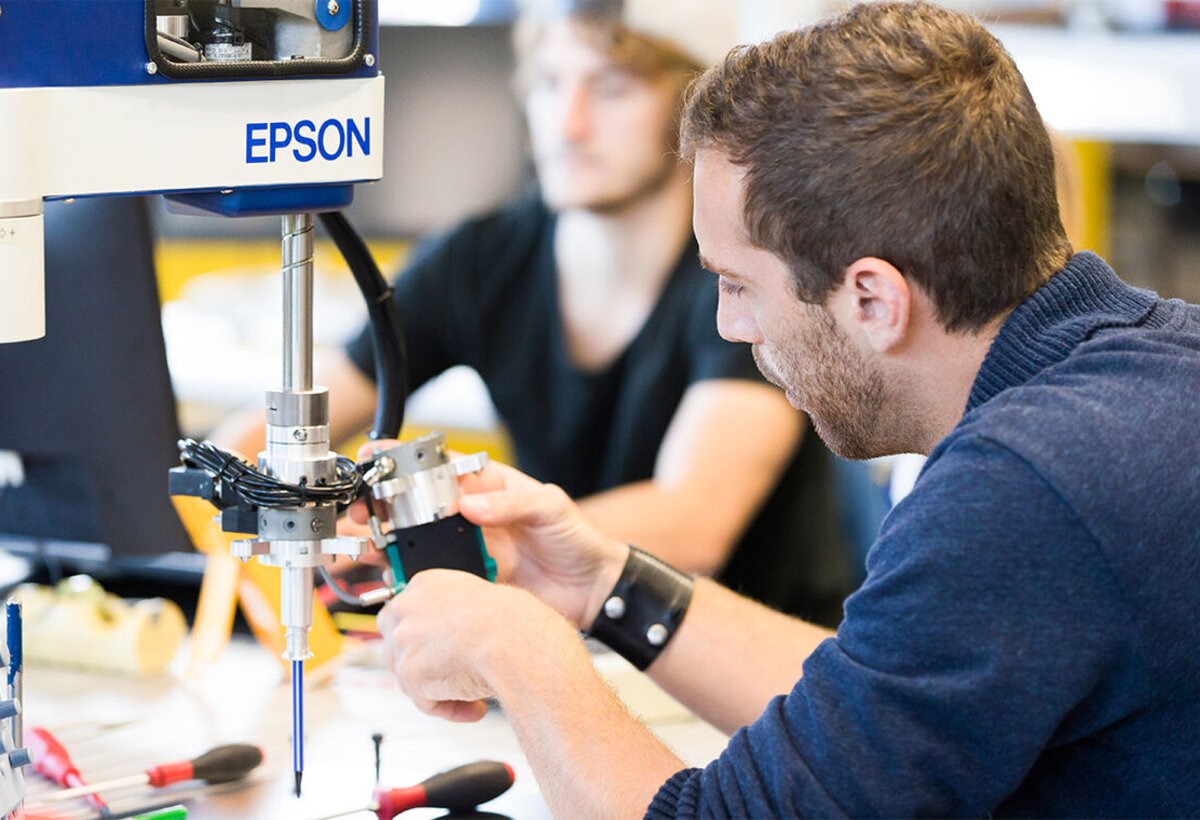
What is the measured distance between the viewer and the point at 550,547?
1407mm

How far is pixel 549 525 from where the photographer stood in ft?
4.56

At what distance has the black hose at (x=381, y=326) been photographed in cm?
116

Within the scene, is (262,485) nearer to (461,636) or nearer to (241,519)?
(241,519)

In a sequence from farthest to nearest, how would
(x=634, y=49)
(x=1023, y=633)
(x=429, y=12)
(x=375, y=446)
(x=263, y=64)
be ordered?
(x=429, y=12), (x=634, y=49), (x=375, y=446), (x=263, y=64), (x=1023, y=633)

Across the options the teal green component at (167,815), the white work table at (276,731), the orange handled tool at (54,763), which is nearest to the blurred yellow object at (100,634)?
the white work table at (276,731)

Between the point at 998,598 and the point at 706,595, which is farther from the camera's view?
the point at 706,595

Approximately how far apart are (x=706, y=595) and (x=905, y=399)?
0.42 metres

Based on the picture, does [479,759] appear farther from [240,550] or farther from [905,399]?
[905,399]

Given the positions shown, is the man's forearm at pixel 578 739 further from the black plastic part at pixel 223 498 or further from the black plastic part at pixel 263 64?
the black plastic part at pixel 263 64

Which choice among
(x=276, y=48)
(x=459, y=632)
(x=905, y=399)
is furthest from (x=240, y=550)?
(x=905, y=399)

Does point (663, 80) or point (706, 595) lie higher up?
point (663, 80)

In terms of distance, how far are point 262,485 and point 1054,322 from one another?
0.54 m

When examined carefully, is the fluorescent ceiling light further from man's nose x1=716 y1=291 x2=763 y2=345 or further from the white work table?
man's nose x1=716 y1=291 x2=763 y2=345

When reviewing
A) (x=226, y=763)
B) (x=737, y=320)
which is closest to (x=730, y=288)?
(x=737, y=320)
